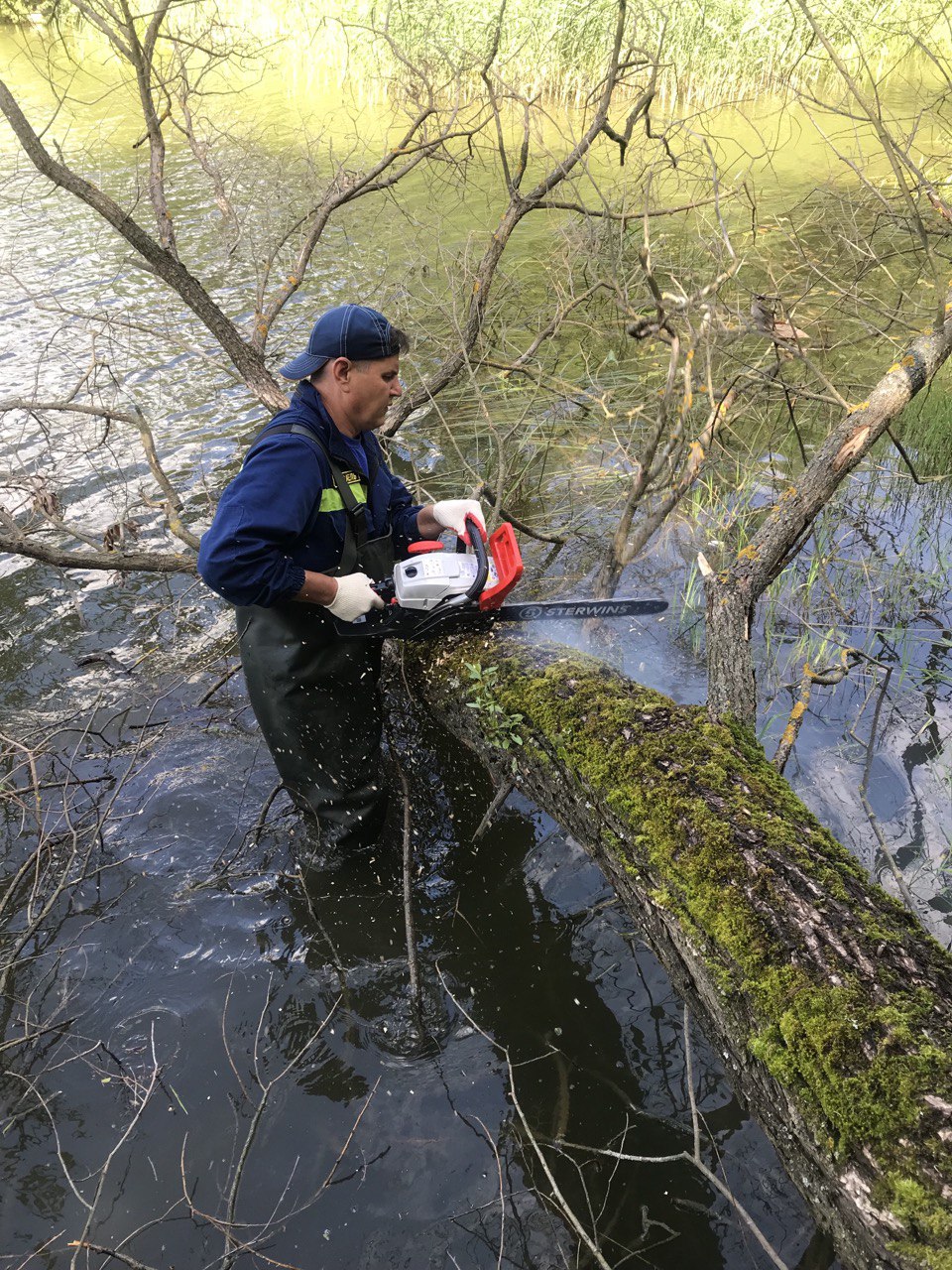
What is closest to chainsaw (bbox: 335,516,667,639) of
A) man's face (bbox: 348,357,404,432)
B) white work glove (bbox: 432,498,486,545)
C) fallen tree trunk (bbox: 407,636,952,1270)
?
white work glove (bbox: 432,498,486,545)

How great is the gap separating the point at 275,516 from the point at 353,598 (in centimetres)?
40

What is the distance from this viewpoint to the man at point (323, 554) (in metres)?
2.76

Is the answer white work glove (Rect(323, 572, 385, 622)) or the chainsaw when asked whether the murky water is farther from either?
white work glove (Rect(323, 572, 385, 622))

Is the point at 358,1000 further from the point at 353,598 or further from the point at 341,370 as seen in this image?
the point at 341,370

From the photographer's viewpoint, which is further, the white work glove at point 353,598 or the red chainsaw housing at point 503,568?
the red chainsaw housing at point 503,568

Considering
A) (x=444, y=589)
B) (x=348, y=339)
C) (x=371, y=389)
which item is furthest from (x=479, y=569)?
(x=348, y=339)

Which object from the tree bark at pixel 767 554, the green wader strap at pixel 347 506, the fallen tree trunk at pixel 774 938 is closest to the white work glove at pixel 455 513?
the green wader strap at pixel 347 506

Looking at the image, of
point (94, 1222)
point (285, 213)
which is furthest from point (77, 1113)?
point (285, 213)

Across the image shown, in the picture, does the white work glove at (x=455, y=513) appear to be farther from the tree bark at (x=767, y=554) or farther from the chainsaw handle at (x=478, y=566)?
the tree bark at (x=767, y=554)

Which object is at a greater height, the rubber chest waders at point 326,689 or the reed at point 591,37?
the reed at point 591,37

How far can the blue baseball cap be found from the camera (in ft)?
9.55

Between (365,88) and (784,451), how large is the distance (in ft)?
32.6

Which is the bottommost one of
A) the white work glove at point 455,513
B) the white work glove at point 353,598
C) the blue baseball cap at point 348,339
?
the white work glove at point 353,598

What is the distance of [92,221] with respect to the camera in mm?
10664
